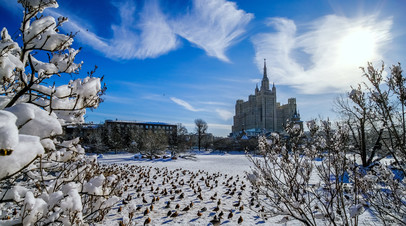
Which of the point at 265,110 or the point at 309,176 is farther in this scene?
the point at 265,110

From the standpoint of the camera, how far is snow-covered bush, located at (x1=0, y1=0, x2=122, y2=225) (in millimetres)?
1283

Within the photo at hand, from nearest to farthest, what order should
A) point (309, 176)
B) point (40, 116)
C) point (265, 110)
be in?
point (40, 116)
point (309, 176)
point (265, 110)

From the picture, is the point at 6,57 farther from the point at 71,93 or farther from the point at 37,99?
the point at 37,99

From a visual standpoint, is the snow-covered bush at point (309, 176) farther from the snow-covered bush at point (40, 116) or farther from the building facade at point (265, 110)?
the building facade at point (265, 110)

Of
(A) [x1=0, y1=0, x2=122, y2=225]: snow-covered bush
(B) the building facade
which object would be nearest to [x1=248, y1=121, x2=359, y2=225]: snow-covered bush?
(A) [x1=0, y1=0, x2=122, y2=225]: snow-covered bush

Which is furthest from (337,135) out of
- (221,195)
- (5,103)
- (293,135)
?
(221,195)

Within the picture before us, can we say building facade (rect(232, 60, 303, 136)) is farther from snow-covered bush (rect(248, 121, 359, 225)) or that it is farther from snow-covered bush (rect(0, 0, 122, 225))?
snow-covered bush (rect(0, 0, 122, 225))

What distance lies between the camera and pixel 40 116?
1.51m

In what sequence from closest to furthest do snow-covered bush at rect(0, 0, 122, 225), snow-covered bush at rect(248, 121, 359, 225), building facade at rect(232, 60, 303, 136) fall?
snow-covered bush at rect(0, 0, 122, 225)
snow-covered bush at rect(248, 121, 359, 225)
building facade at rect(232, 60, 303, 136)

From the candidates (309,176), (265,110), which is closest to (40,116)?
(309,176)

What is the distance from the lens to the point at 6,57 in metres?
1.70

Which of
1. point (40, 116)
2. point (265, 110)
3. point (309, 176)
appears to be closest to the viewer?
point (40, 116)

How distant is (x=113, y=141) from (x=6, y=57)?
44.2 m

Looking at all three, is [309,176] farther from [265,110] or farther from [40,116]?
[265,110]
